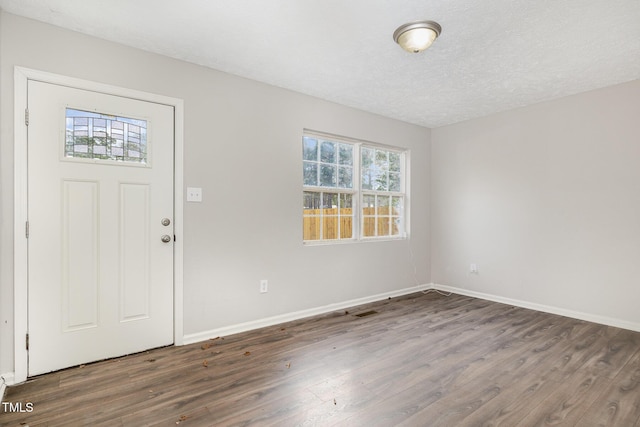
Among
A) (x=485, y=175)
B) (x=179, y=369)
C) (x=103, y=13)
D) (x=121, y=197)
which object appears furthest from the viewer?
(x=485, y=175)

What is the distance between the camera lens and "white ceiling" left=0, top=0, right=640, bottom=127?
2.11 meters

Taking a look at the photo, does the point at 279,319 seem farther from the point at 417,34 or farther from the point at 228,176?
the point at 417,34

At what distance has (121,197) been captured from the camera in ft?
8.36

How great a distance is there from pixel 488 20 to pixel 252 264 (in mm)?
2778

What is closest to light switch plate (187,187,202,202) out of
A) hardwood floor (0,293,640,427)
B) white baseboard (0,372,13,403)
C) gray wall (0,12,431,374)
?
gray wall (0,12,431,374)

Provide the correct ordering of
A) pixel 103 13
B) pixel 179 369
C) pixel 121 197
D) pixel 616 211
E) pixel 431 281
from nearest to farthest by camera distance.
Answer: pixel 103 13 < pixel 179 369 < pixel 121 197 < pixel 616 211 < pixel 431 281

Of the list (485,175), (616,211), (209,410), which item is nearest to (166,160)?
(209,410)

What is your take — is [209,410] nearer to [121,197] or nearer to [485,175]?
[121,197]

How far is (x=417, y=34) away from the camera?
2307 millimetres

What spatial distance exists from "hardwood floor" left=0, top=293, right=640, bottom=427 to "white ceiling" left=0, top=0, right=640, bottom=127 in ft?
8.13

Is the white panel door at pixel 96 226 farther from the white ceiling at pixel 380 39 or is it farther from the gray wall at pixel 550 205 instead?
the gray wall at pixel 550 205

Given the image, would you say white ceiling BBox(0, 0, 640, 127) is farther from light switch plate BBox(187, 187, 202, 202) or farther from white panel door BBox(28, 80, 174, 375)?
light switch plate BBox(187, 187, 202, 202)

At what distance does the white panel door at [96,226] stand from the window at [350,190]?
5.07 ft

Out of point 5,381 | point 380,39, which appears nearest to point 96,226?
point 5,381
